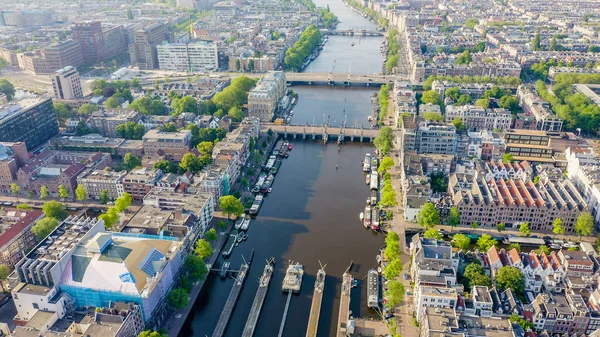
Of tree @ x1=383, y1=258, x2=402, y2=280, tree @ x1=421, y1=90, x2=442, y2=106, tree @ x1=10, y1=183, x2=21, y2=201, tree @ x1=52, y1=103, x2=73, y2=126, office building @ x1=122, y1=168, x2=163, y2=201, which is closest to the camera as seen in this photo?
tree @ x1=383, y1=258, x2=402, y2=280

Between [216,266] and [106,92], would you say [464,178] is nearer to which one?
[216,266]

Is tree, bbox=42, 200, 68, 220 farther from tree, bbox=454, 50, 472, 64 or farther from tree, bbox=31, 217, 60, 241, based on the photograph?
tree, bbox=454, 50, 472, 64

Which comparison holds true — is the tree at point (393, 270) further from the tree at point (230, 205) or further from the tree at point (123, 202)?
the tree at point (123, 202)

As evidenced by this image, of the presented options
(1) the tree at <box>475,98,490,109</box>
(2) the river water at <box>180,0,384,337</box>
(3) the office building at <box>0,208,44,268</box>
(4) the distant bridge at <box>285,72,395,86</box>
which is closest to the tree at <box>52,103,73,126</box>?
(3) the office building at <box>0,208,44,268</box>

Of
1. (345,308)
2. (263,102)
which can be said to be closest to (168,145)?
(263,102)

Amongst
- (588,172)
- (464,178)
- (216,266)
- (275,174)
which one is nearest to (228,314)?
(216,266)
